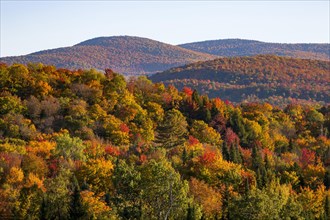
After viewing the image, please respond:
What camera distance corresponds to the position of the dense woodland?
63281mm

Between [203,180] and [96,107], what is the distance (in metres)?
46.0

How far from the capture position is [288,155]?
116750mm

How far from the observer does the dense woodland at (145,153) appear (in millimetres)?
63281

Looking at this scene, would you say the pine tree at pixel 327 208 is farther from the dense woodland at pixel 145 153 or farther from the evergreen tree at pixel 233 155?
the evergreen tree at pixel 233 155

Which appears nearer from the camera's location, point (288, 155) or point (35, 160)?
point (35, 160)

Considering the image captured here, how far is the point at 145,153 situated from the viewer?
97438mm

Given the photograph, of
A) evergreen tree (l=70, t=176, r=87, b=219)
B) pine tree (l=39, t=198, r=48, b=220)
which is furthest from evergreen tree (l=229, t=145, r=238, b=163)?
pine tree (l=39, t=198, r=48, b=220)

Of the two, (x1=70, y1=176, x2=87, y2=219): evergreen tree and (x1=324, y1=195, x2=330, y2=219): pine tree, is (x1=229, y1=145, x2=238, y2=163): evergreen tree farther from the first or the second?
(x1=70, y1=176, x2=87, y2=219): evergreen tree

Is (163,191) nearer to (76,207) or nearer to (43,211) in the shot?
(76,207)

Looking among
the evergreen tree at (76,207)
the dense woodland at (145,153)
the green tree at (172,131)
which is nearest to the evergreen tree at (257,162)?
the dense woodland at (145,153)

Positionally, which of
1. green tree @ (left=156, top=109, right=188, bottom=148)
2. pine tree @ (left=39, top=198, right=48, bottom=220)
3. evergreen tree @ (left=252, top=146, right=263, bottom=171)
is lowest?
evergreen tree @ (left=252, top=146, right=263, bottom=171)

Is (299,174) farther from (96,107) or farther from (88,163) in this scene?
(96,107)

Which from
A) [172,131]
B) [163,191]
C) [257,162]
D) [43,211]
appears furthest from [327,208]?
[172,131]

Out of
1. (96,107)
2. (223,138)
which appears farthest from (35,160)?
(223,138)
